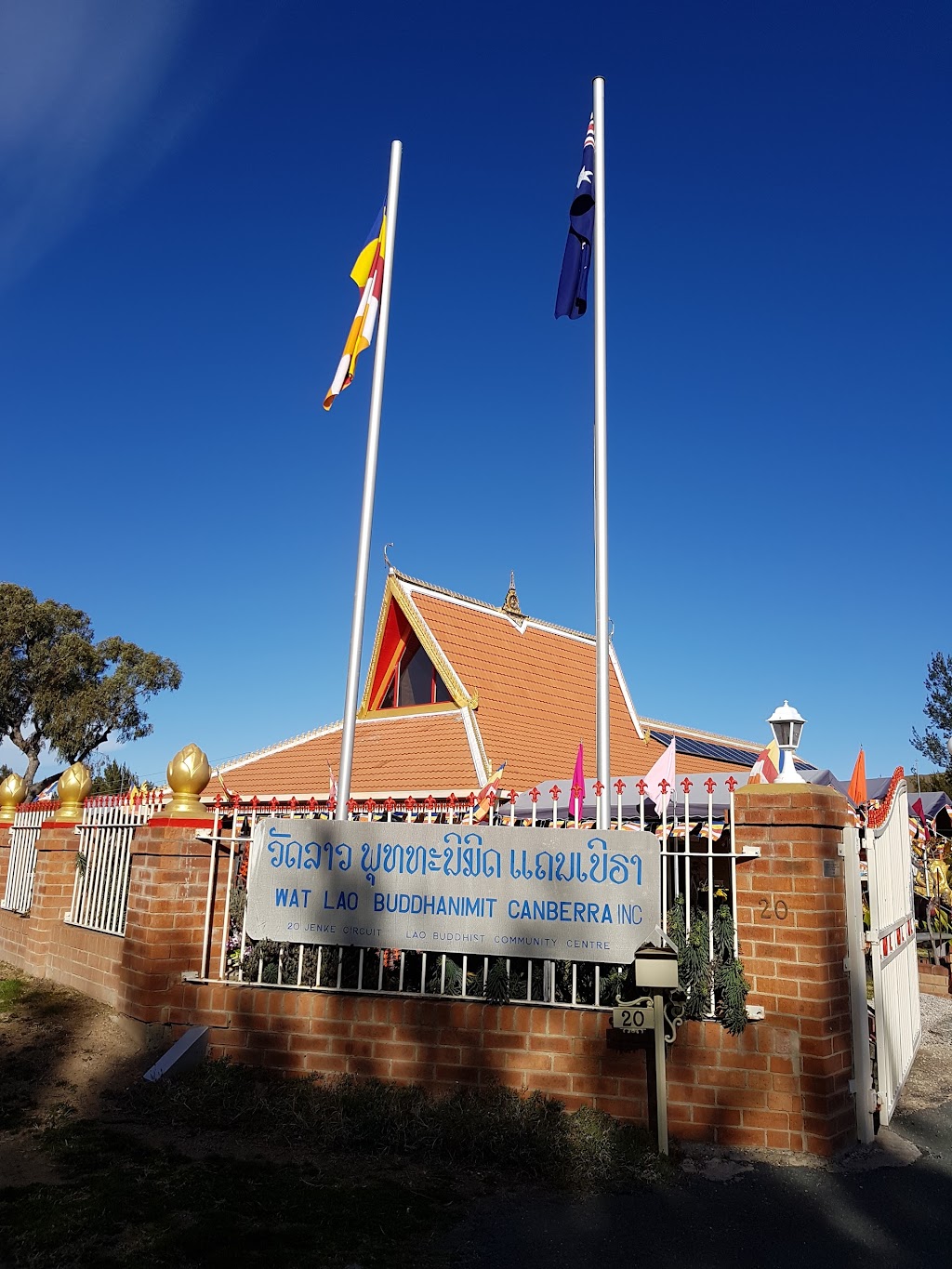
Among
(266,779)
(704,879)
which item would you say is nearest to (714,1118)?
(704,879)

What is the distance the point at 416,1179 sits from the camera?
4.92 m

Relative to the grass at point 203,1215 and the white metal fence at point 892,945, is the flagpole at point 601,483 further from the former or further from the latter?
the grass at point 203,1215

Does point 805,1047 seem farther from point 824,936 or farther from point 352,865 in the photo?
point 352,865

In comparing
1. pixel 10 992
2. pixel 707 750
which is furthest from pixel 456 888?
pixel 707 750

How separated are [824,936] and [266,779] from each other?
13284 millimetres

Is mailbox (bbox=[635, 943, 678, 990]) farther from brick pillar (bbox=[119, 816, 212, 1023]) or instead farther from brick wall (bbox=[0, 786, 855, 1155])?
brick pillar (bbox=[119, 816, 212, 1023])

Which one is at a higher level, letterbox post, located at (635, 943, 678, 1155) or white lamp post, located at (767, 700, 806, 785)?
white lamp post, located at (767, 700, 806, 785)

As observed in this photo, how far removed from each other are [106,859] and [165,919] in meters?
2.06

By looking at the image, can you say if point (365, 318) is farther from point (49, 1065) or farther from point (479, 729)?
point (479, 729)

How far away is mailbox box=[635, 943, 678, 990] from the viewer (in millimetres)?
5320

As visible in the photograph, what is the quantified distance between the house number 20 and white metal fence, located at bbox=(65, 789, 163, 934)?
15.5ft

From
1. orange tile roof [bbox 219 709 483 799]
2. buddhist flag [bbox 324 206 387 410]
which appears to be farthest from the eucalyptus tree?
buddhist flag [bbox 324 206 387 410]

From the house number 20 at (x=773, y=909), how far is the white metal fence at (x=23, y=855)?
25.7ft

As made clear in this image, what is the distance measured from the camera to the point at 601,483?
7.55 meters
